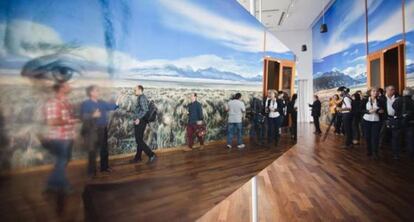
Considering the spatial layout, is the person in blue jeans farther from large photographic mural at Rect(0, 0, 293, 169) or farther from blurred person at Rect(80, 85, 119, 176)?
blurred person at Rect(80, 85, 119, 176)

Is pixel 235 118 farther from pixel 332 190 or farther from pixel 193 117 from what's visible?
pixel 332 190

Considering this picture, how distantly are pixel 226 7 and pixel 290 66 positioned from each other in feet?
5.69

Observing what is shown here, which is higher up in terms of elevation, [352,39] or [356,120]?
[352,39]

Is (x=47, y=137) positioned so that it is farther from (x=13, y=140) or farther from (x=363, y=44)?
(x=363, y=44)

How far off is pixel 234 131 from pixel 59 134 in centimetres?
176

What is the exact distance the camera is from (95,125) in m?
1.10

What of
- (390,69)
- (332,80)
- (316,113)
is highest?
(332,80)

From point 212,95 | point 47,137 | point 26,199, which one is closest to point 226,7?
point 212,95

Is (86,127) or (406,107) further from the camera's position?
(406,107)

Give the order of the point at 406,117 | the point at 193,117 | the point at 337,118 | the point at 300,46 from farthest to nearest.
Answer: the point at 300,46, the point at 337,118, the point at 406,117, the point at 193,117

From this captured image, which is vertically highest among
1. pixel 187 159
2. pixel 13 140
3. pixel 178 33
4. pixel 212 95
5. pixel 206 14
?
pixel 206 14

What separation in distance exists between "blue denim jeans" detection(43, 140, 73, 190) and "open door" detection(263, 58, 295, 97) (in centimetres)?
231

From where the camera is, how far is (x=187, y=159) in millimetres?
1819

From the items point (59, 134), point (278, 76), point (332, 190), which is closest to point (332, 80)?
point (332, 190)
